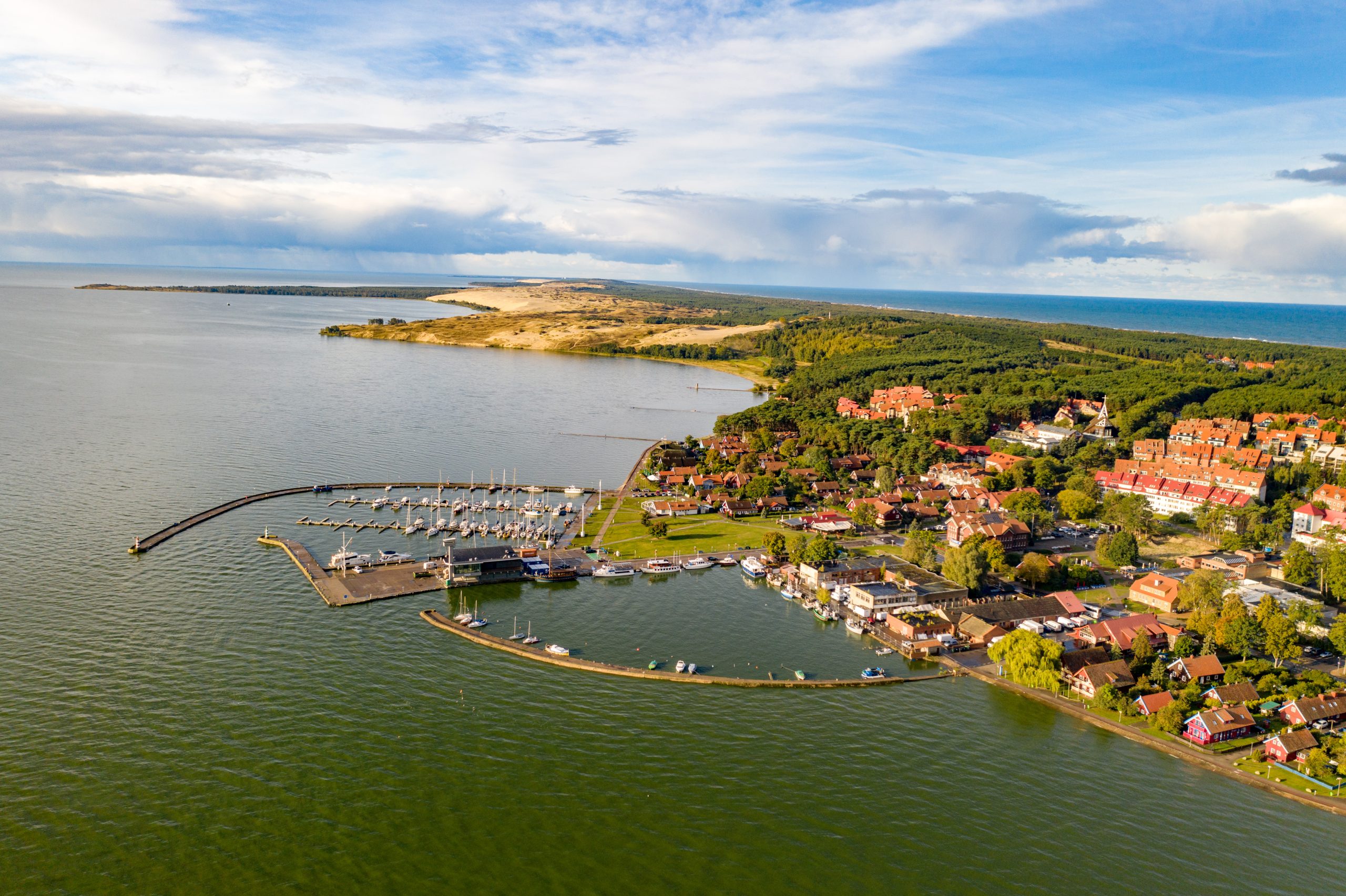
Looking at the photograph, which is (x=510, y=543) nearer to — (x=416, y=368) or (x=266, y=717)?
(x=266, y=717)

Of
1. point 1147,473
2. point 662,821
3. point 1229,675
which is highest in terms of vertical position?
point 1147,473

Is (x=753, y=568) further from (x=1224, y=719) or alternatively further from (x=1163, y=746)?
(x=1224, y=719)

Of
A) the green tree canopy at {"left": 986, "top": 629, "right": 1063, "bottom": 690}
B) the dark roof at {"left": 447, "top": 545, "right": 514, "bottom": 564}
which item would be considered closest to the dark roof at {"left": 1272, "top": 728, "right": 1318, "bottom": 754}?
the green tree canopy at {"left": 986, "top": 629, "right": 1063, "bottom": 690}

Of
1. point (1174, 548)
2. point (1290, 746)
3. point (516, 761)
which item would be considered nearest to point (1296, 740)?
point (1290, 746)

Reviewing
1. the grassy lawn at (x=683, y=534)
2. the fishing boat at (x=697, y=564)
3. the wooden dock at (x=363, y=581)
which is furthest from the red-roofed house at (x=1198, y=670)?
the wooden dock at (x=363, y=581)

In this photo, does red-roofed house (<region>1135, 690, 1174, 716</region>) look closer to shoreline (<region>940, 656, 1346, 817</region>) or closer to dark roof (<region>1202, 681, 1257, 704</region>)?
shoreline (<region>940, 656, 1346, 817</region>)

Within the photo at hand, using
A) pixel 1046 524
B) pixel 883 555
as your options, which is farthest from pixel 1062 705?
pixel 1046 524
